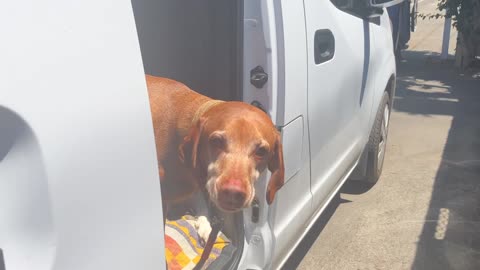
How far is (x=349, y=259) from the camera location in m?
3.41

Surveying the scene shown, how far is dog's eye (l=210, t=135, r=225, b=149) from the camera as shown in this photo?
1737 millimetres

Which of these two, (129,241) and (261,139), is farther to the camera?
(261,139)

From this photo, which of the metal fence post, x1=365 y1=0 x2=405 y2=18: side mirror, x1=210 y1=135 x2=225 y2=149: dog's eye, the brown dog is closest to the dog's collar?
the brown dog

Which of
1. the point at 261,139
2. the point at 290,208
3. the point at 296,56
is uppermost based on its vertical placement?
the point at 296,56

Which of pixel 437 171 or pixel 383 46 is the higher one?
pixel 383 46

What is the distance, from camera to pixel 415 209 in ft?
13.3

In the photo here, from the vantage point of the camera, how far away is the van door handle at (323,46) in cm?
265

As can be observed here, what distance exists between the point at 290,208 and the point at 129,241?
1.27m

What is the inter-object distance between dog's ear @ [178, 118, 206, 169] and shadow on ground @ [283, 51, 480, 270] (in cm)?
168

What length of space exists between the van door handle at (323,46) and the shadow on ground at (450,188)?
135 centimetres

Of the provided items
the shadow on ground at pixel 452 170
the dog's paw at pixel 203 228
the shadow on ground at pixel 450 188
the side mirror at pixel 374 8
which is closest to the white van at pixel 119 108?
the dog's paw at pixel 203 228

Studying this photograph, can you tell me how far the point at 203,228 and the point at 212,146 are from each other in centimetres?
97

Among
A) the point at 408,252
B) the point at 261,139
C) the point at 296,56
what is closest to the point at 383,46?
the point at 408,252

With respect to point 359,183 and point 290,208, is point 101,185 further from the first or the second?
point 359,183
